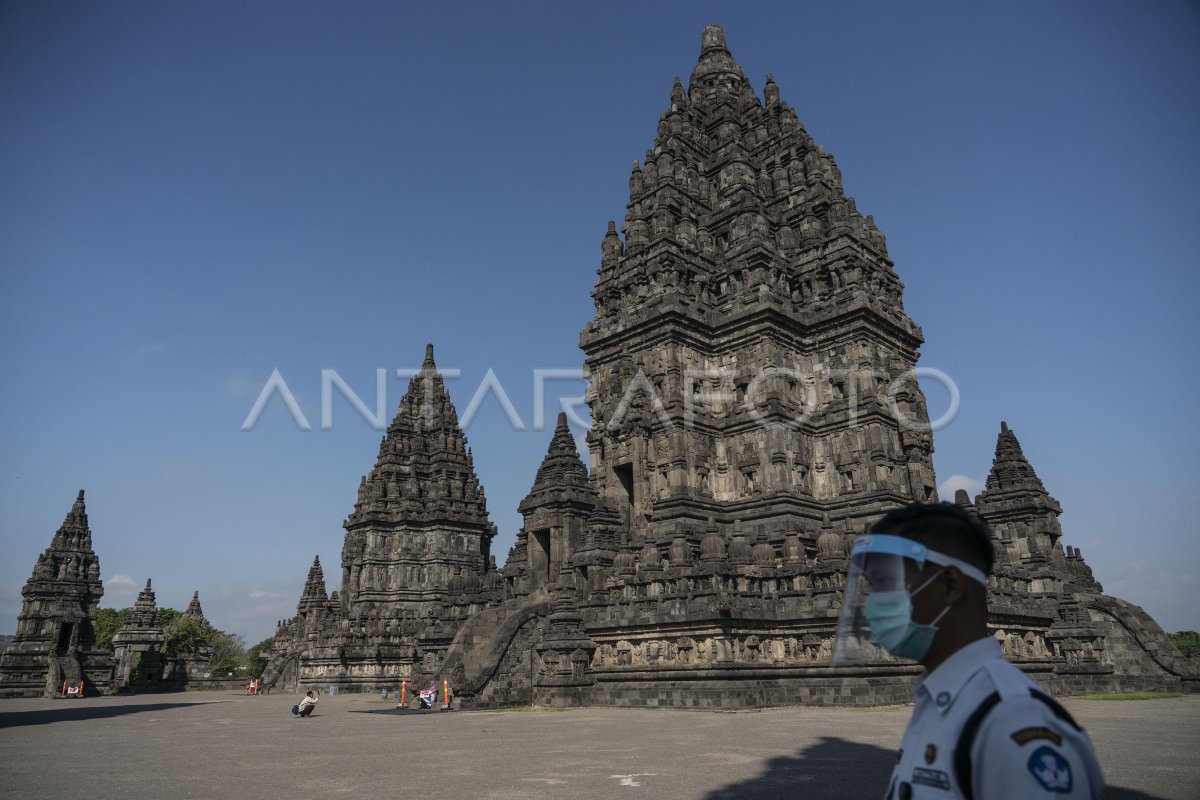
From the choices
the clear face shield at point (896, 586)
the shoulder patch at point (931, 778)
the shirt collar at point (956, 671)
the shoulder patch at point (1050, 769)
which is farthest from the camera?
the clear face shield at point (896, 586)

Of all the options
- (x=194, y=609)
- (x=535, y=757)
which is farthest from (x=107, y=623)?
(x=535, y=757)

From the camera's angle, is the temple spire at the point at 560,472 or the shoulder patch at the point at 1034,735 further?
the temple spire at the point at 560,472

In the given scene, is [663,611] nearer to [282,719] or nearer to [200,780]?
[282,719]

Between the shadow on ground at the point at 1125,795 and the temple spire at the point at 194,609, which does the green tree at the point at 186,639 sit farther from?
the shadow on ground at the point at 1125,795

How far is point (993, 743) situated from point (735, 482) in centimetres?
2839

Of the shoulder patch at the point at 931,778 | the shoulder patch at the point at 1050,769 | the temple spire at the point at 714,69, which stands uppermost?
the temple spire at the point at 714,69

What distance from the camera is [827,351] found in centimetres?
3164

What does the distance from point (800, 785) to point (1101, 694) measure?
22418mm

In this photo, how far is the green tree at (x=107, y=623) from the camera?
275 feet

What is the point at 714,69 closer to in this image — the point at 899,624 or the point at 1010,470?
the point at 1010,470

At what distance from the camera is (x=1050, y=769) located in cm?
217

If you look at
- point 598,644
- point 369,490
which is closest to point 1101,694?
point 598,644

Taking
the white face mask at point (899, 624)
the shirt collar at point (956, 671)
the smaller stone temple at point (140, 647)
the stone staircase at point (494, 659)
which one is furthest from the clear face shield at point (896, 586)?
the smaller stone temple at point (140, 647)

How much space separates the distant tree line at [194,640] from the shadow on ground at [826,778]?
60.5 metres
